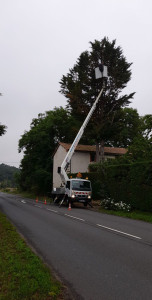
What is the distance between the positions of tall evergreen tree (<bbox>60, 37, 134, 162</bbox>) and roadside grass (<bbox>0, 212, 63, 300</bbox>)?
24.7m

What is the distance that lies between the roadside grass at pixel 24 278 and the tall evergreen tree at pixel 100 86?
2471 cm

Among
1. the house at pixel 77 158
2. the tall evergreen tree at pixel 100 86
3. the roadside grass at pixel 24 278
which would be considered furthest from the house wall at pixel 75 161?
the roadside grass at pixel 24 278

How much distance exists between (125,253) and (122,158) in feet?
83.2

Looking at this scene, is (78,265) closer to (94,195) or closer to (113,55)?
(94,195)

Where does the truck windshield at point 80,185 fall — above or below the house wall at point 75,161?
below

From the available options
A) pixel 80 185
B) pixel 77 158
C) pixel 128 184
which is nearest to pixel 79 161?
pixel 77 158

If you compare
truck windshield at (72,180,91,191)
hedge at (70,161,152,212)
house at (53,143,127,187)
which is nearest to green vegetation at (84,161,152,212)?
hedge at (70,161,152,212)

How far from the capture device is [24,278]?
507 centimetres

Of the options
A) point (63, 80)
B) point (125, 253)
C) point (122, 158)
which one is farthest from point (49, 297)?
point (63, 80)

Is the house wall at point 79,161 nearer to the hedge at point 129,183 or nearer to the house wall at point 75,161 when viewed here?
the house wall at point 75,161

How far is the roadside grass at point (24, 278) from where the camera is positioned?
4.43m

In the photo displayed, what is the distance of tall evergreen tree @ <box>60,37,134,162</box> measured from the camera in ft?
102

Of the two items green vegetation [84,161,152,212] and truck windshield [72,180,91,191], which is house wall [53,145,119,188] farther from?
truck windshield [72,180,91,191]

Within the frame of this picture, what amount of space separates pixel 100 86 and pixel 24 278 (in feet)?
94.0
